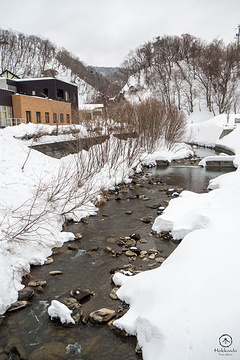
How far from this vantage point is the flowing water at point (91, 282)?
4184 millimetres

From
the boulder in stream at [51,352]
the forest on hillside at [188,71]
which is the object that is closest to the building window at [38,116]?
the forest on hillside at [188,71]

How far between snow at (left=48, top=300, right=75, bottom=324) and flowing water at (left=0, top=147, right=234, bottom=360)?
0.11 metres

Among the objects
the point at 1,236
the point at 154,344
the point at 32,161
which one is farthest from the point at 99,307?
the point at 32,161

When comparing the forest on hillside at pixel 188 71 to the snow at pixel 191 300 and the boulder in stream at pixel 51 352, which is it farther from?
the boulder in stream at pixel 51 352

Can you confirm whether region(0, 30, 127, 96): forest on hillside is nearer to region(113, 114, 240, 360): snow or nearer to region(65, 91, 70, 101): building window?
region(65, 91, 70, 101): building window

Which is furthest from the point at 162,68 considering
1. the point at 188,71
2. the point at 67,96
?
the point at 67,96

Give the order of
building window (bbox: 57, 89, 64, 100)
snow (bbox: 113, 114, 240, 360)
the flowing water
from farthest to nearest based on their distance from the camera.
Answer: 1. building window (bbox: 57, 89, 64, 100)
2. the flowing water
3. snow (bbox: 113, 114, 240, 360)

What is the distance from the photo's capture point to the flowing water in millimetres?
4184

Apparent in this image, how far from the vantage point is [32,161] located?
14.0 meters

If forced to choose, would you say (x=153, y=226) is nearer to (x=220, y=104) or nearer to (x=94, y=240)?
(x=94, y=240)

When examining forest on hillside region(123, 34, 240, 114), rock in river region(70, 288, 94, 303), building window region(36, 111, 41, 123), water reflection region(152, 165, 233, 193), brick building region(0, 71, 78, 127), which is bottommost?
rock in river region(70, 288, 94, 303)

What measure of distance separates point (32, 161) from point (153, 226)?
827cm

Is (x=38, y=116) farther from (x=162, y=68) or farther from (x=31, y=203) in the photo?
(x=162, y=68)

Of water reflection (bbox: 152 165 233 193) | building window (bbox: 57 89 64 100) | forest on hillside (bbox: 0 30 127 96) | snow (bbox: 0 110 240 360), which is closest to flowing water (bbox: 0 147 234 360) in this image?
snow (bbox: 0 110 240 360)
